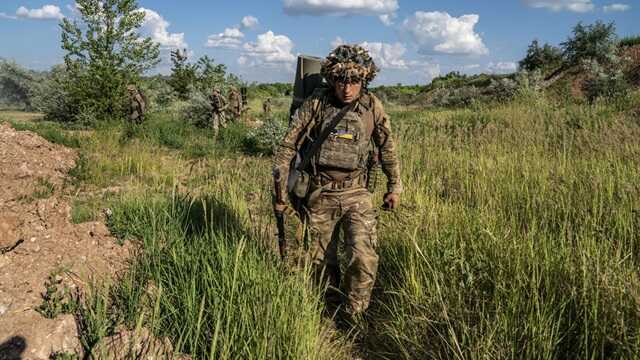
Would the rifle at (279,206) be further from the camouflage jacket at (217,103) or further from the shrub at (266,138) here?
the camouflage jacket at (217,103)

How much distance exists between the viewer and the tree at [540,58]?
74.9 feet

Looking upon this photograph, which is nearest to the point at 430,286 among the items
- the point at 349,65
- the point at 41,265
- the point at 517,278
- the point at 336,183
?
the point at 517,278

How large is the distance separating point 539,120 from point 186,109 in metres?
11.2

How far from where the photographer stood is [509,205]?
3.51 metres

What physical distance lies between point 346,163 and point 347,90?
0.46m

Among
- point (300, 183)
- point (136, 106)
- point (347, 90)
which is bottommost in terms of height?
point (300, 183)

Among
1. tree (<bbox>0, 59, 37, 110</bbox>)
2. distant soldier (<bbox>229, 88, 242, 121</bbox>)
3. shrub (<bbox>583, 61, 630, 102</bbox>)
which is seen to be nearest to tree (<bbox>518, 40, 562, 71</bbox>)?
shrub (<bbox>583, 61, 630, 102</bbox>)


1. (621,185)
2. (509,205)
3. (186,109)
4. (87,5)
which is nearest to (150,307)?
(509,205)

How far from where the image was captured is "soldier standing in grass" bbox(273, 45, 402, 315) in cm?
276

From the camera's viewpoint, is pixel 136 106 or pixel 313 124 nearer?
pixel 313 124

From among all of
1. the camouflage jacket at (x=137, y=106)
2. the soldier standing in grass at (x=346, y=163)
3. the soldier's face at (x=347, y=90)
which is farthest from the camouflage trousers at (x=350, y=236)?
the camouflage jacket at (x=137, y=106)

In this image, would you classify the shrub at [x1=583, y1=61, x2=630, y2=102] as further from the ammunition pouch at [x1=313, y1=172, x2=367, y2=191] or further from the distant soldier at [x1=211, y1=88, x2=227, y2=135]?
the ammunition pouch at [x1=313, y1=172, x2=367, y2=191]

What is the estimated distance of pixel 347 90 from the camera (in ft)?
8.94

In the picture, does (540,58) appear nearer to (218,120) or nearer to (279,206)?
(218,120)
